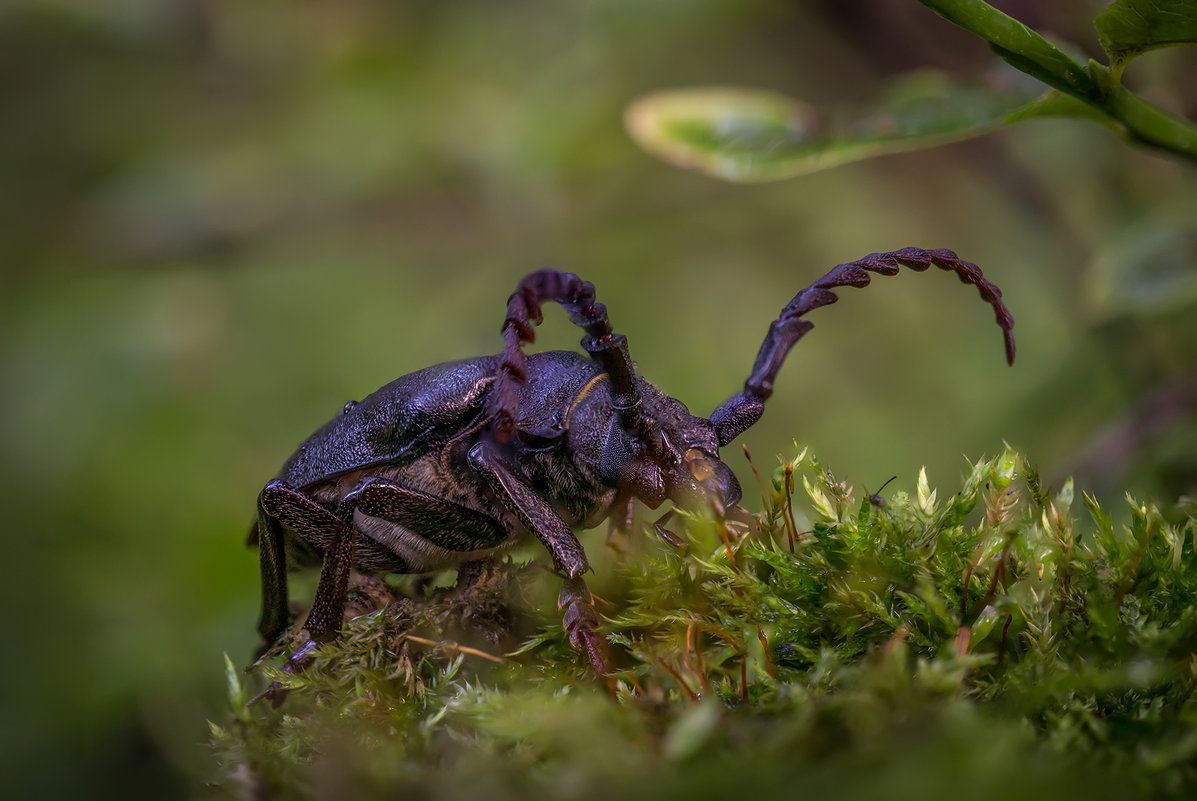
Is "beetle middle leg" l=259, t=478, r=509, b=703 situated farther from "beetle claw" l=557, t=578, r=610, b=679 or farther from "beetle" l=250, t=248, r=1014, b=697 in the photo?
"beetle claw" l=557, t=578, r=610, b=679

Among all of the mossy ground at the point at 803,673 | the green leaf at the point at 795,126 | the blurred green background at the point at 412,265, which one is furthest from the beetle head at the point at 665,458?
the blurred green background at the point at 412,265

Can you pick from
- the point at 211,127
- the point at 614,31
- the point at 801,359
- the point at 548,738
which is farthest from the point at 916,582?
the point at 211,127

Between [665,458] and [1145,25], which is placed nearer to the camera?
[1145,25]

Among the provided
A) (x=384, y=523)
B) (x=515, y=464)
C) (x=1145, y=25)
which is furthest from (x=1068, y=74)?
(x=384, y=523)

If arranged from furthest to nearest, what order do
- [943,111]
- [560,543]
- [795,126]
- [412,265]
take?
[412,265] → [795,126] → [943,111] → [560,543]

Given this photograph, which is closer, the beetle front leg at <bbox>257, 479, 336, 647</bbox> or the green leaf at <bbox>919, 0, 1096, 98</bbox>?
the green leaf at <bbox>919, 0, 1096, 98</bbox>

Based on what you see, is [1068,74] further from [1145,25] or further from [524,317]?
[524,317]

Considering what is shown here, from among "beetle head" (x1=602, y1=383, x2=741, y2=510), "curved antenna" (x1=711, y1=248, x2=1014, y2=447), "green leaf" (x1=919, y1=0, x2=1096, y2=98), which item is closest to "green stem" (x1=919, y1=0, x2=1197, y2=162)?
"green leaf" (x1=919, y1=0, x2=1096, y2=98)
